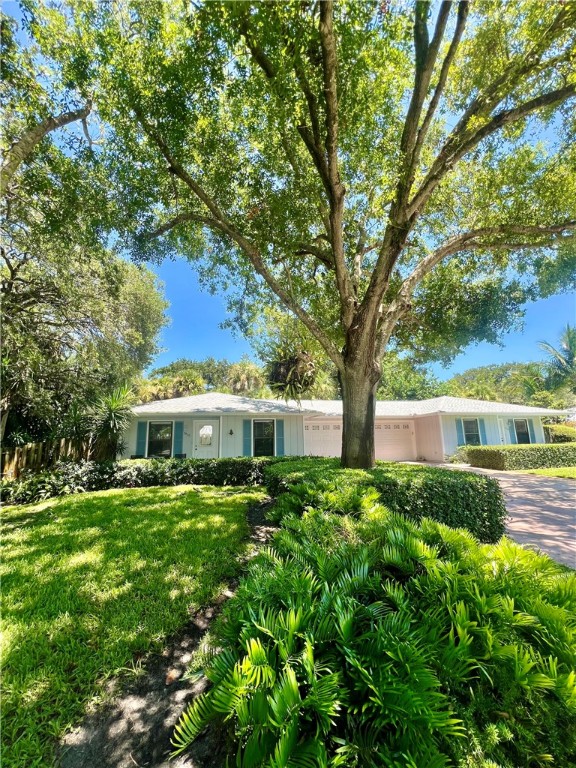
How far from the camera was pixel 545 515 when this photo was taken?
6922 millimetres

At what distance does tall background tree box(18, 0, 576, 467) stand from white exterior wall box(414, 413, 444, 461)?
1069 centimetres

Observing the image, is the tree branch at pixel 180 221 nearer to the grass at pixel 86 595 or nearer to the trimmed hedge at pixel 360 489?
the trimmed hedge at pixel 360 489

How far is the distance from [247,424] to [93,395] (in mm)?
6031

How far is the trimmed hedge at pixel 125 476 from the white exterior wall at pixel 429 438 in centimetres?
1146

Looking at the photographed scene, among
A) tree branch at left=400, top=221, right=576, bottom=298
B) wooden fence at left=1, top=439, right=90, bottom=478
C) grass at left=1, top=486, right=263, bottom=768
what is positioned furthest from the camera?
wooden fence at left=1, top=439, right=90, bottom=478

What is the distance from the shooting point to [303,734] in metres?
1.00

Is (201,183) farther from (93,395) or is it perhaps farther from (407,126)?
(93,395)

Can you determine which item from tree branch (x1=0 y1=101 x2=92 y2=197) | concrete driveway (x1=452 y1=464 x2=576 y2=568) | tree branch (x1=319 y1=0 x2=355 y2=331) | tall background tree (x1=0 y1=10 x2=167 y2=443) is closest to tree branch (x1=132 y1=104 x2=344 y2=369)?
tree branch (x1=319 y1=0 x2=355 y2=331)

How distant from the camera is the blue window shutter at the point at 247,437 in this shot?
14406 mm

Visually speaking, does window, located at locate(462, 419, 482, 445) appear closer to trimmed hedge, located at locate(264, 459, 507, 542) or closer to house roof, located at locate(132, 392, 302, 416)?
house roof, located at locate(132, 392, 302, 416)

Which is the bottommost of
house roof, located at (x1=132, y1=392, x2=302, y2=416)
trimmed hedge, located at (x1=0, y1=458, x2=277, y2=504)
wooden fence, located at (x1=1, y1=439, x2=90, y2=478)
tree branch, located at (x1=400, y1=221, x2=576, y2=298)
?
trimmed hedge, located at (x1=0, y1=458, x2=277, y2=504)

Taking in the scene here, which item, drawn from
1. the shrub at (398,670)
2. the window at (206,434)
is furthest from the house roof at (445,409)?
the shrub at (398,670)

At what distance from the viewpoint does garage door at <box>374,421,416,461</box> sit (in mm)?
19406

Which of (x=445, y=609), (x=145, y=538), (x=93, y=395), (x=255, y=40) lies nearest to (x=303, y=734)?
(x=445, y=609)
